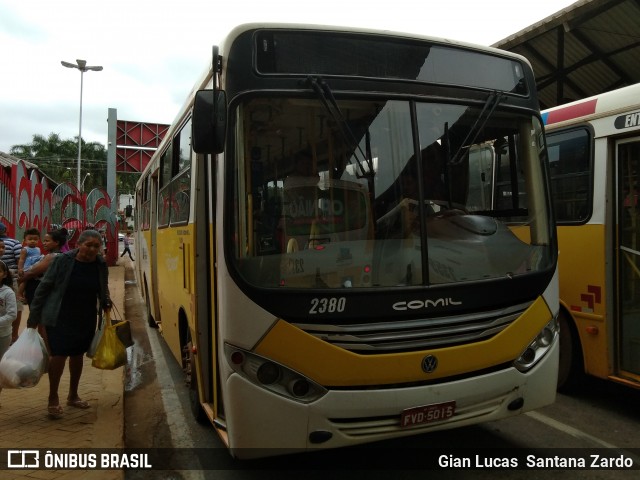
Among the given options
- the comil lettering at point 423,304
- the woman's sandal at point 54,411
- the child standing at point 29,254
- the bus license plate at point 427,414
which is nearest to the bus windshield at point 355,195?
the comil lettering at point 423,304

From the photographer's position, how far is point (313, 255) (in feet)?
9.98

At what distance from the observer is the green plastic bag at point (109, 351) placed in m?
4.77

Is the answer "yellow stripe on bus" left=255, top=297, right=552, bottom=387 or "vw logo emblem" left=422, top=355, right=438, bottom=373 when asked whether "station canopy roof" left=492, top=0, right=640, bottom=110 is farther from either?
"vw logo emblem" left=422, top=355, right=438, bottom=373

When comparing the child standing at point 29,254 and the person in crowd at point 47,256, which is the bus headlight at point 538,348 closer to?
the person in crowd at point 47,256

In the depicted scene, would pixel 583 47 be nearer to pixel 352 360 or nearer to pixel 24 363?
pixel 352 360

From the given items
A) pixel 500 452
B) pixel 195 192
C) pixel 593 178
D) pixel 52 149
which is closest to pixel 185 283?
pixel 195 192

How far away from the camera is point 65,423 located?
180 inches

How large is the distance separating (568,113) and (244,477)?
460 cm

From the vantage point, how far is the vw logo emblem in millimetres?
3041

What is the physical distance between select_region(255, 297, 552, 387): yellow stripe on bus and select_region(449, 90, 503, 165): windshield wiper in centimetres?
120

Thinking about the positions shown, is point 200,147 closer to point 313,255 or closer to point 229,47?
point 229,47

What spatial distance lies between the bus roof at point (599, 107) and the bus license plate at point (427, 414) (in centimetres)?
320

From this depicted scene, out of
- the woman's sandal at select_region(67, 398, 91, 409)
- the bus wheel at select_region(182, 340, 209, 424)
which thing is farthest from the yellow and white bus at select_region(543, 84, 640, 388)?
the woman's sandal at select_region(67, 398, 91, 409)

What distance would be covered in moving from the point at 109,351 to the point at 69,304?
57cm
